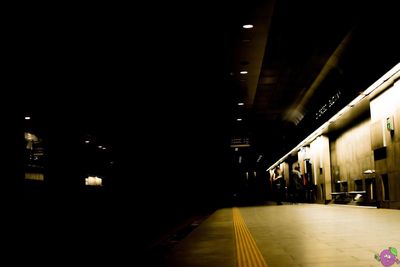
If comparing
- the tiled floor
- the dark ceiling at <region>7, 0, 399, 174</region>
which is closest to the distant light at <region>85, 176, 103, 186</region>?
the dark ceiling at <region>7, 0, 399, 174</region>

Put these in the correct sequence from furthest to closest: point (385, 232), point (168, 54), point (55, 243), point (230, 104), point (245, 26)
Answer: point (230, 104)
point (168, 54)
point (245, 26)
point (55, 243)
point (385, 232)

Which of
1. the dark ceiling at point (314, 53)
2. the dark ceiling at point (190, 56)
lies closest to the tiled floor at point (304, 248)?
the dark ceiling at point (190, 56)

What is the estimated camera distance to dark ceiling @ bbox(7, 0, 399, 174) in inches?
380

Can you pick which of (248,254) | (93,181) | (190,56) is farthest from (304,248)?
(93,181)

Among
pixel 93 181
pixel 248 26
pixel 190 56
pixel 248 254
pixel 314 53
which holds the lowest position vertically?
pixel 248 254

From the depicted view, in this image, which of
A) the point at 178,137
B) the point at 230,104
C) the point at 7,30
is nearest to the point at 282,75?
the point at 230,104

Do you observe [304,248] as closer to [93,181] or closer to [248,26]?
[248,26]

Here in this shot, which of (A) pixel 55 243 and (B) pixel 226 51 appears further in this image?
(B) pixel 226 51

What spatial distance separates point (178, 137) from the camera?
35.8 metres

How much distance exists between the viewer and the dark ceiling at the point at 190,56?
380 inches

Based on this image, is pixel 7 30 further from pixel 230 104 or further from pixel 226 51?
pixel 230 104

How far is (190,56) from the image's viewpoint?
43.4ft

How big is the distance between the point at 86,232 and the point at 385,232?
25.8ft

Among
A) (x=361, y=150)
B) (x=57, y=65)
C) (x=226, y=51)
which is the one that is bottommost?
(x=361, y=150)
